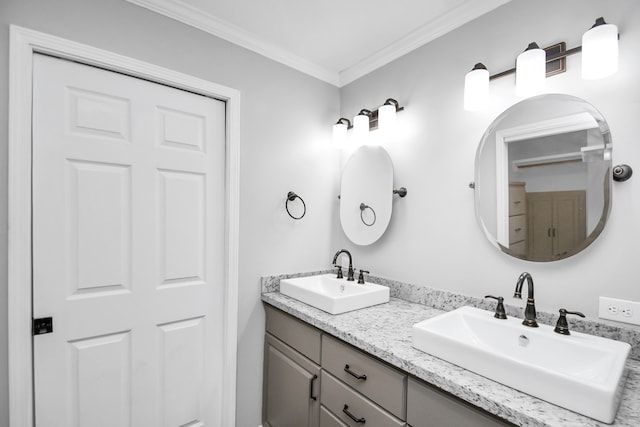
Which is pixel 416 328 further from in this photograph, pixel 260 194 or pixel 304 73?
pixel 304 73

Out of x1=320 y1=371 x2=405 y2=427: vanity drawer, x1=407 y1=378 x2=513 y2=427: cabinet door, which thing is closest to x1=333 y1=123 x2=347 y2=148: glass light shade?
x1=320 y1=371 x2=405 y2=427: vanity drawer

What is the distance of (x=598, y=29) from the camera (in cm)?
112

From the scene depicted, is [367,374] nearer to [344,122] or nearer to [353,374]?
[353,374]

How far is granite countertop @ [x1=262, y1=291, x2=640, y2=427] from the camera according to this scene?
0.81m

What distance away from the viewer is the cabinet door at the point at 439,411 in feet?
3.01

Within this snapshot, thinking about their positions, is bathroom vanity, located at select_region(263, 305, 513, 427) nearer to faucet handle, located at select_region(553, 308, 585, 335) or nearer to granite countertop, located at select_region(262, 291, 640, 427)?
granite countertop, located at select_region(262, 291, 640, 427)

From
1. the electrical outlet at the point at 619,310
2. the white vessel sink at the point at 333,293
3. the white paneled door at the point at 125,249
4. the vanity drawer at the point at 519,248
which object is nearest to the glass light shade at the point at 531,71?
the vanity drawer at the point at 519,248

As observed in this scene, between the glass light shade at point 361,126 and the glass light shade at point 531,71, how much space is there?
36.7 inches

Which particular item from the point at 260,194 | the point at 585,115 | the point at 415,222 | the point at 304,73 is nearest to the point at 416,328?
the point at 415,222

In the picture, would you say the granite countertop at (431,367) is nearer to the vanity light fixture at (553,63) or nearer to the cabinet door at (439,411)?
the cabinet door at (439,411)

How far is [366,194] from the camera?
215cm

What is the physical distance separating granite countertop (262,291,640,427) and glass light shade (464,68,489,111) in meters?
1.09

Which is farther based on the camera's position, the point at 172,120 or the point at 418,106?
the point at 418,106

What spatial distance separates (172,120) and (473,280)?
1799mm
